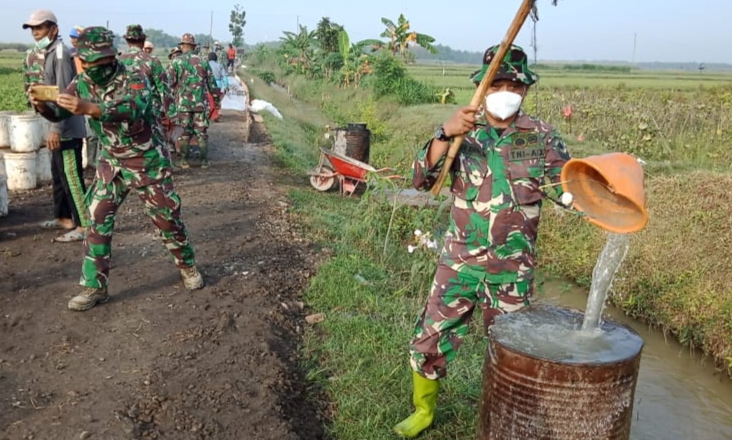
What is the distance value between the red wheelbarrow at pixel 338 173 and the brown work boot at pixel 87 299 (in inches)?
202

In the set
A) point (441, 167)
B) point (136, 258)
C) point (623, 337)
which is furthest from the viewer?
point (136, 258)

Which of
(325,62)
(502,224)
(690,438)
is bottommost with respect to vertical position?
(690,438)

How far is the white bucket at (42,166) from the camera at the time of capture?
841 centimetres

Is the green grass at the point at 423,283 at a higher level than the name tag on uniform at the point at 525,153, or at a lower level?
lower

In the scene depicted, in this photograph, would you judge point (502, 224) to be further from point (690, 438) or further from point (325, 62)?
point (325, 62)

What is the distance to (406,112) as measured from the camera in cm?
1750

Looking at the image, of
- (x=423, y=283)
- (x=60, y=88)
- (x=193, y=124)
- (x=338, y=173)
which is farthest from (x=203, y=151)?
(x=423, y=283)

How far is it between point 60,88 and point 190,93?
4.08m

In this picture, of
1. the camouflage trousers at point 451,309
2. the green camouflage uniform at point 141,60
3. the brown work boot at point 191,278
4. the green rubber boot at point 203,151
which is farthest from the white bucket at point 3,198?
the camouflage trousers at point 451,309

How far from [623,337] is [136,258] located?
14.9ft

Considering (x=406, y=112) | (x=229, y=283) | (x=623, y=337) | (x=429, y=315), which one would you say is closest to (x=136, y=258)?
(x=229, y=283)

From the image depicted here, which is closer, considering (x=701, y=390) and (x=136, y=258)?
(x=701, y=390)

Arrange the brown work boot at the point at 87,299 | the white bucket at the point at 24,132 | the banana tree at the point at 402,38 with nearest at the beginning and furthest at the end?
the brown work boot at the point at 87,299, the white bucket at the point at 24,132, the banana tree at the point at 402,38

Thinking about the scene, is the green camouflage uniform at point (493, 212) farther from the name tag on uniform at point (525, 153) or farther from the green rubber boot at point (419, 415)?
the green rubber boot at point (419, 415)
